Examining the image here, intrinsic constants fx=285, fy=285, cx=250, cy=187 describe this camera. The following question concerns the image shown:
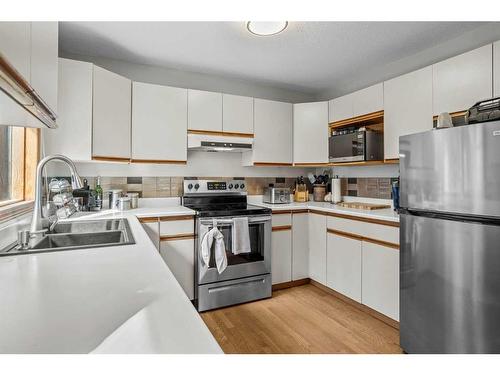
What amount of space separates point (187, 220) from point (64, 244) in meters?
1.12

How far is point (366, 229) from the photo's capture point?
2420 mm

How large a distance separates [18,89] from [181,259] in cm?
200

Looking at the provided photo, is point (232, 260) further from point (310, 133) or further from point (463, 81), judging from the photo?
point (463, 81)

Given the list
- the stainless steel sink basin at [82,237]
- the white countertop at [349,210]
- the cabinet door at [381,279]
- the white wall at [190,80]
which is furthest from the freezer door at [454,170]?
the white wall at [190,80]

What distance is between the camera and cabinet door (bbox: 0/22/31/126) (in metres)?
0.72

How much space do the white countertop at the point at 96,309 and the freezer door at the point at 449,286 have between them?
1561 mm

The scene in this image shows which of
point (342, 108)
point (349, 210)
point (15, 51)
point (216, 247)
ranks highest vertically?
point (342, 108)

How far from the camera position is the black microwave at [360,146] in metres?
2.74

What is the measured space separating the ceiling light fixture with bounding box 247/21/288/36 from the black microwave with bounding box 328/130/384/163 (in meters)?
1.24

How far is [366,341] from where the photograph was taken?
2.05 m

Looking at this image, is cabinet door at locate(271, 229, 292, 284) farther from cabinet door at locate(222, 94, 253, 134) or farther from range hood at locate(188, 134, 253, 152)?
cabinet door at locate(222, 94, 253, 134)

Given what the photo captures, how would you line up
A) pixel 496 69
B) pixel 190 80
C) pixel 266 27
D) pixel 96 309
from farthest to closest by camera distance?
pixel 190 80 < pixel 266 27 < pixel 496 69 < pixel 96 309

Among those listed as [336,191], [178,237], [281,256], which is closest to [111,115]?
[178,237]

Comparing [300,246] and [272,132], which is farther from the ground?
[272,132]
